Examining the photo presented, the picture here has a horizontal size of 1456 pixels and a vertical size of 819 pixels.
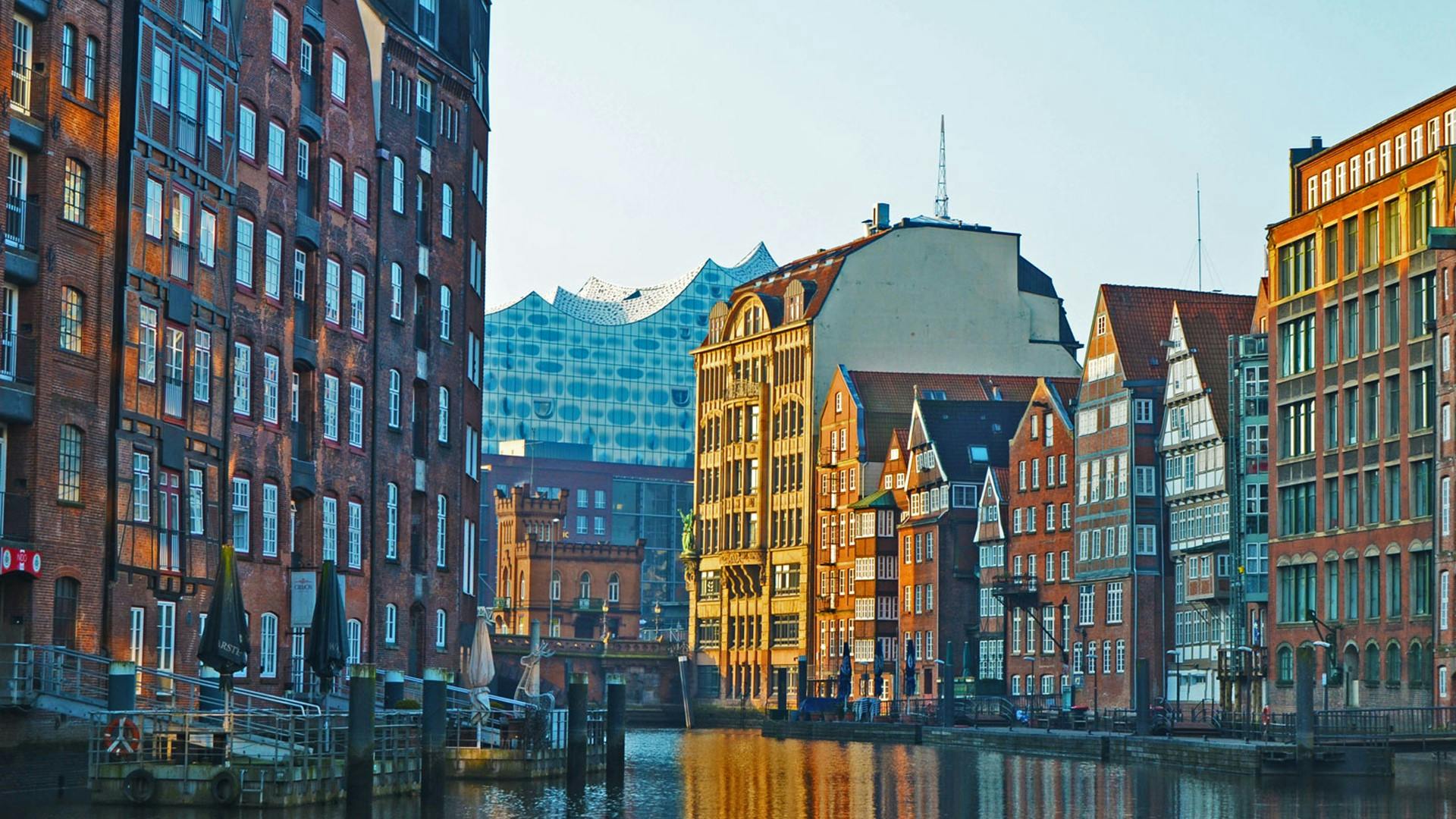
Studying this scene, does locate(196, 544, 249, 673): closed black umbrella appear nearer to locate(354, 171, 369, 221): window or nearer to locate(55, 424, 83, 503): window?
locate(55, 424, 83, 503): window

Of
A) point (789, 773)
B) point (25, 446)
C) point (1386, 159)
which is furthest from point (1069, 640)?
point (25, 446)

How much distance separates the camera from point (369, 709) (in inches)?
1966

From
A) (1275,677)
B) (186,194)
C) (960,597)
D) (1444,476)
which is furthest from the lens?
(960,597)

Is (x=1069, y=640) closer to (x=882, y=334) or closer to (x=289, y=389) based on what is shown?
(x=882, y=334)

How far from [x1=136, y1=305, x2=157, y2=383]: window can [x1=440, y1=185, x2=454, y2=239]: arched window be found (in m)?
25.5

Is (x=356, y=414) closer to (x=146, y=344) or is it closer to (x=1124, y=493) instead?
(x=146, y=344)

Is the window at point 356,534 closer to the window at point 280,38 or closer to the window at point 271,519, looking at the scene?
the window at point 271,519

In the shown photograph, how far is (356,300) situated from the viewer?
78500 millimetres

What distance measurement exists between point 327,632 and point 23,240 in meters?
11.0

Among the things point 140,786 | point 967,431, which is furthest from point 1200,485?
point 140,786

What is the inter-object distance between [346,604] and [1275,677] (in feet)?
169

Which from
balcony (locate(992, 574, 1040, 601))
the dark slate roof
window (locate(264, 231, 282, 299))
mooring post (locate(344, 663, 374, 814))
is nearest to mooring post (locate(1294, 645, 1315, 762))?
window (locate(264, 231, 282, 299))

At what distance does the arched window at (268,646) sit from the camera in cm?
6969

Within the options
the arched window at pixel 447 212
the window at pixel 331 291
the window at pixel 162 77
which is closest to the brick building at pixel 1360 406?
the arched window at pixel 447 212
